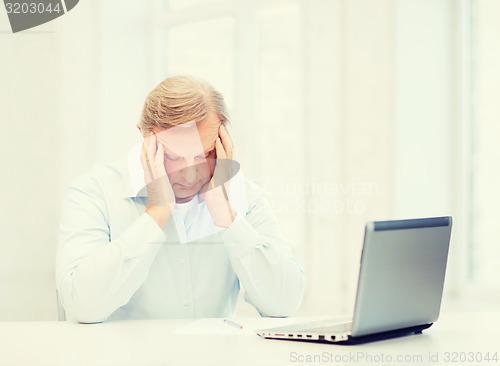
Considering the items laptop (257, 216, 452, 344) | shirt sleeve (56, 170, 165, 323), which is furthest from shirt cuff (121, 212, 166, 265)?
laptop (257, 216, 452, 344)

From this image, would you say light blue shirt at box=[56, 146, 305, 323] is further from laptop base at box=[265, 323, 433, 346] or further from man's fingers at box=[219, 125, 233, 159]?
laptop base at box=[265, 323, 433, 346]

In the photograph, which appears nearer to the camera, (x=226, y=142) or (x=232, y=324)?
(x=232, y=324)

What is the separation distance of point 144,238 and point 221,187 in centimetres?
26

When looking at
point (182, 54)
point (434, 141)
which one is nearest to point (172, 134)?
point (182, 54)

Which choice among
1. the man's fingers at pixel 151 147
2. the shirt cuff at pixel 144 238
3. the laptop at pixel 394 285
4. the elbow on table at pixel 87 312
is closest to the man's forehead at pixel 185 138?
the man's fingers at pixel 151 147

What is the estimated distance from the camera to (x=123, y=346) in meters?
1.00

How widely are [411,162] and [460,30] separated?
628 millimetres

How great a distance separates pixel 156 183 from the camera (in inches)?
57.7

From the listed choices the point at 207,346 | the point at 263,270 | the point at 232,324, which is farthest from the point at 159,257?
the point at 207,346

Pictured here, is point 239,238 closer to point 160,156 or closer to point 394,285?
point 160,156

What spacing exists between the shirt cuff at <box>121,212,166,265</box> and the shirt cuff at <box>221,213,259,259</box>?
0.53 ft

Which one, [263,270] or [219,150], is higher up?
[219,150]

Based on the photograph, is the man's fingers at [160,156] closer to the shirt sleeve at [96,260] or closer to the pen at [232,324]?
the shirt sleeve at [96,260]

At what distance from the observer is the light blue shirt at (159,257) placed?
1.33m
